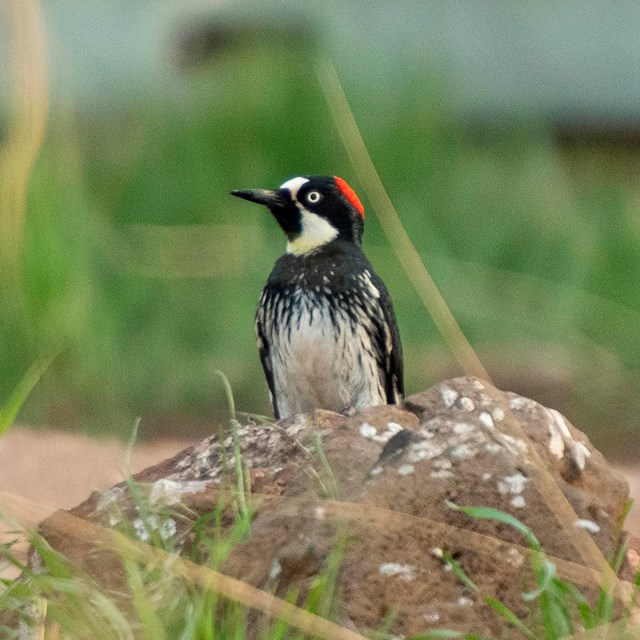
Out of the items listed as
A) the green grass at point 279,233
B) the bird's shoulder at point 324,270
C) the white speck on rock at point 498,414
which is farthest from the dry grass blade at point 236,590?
the green grass at point 279,233

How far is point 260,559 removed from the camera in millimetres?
3039

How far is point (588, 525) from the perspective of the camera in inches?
126

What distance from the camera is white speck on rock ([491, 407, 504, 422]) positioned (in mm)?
3481

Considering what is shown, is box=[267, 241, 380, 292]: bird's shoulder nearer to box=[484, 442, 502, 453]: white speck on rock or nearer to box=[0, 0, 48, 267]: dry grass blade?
box=[484, 442, 502, 453]: white speck on rock

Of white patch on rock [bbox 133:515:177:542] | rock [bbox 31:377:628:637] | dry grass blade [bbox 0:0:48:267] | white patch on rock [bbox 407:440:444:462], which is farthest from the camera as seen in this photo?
white patch on rock [bbox 407:440:444:462]

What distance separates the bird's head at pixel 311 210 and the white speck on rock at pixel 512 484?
228cm

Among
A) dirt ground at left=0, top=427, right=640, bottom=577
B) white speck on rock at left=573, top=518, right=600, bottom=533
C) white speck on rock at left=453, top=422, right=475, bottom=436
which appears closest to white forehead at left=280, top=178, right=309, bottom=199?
dirt ground at left=0, top=427, right=640, bottom=577

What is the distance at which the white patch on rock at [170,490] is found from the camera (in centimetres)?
321

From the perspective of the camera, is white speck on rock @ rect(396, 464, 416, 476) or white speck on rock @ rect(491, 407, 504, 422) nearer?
white speck on rock @ rect(396, 464, 416, 476)

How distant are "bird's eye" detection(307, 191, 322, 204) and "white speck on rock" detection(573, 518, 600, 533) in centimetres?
245

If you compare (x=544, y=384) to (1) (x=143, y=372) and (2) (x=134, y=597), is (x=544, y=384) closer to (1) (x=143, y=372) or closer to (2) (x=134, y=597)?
(1) (x=143, y=372)

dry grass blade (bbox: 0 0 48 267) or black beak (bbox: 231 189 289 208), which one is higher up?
dry grass blade (bbox: 0 0 48 267)

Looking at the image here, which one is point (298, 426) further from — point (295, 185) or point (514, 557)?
point (295, 185)

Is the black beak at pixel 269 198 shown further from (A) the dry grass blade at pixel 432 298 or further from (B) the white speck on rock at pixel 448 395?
(A) the dry grass blade at pixel 432 298
